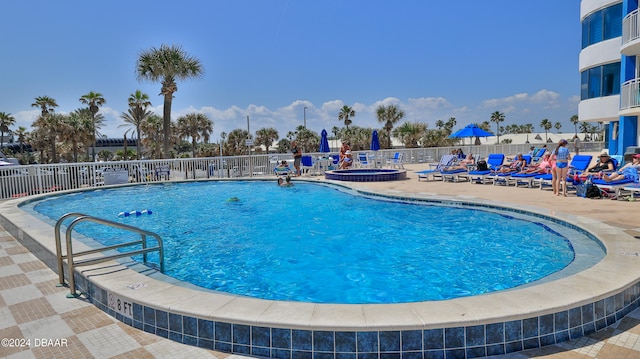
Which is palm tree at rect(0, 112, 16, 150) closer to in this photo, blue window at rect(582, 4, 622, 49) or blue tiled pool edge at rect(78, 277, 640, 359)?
blue tiled pool edge at rect(78, 277, 640, 359)

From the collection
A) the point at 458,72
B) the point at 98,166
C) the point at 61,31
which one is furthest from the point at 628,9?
the point at 61,31

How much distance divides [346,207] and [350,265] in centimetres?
416

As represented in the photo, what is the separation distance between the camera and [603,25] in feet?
57.0

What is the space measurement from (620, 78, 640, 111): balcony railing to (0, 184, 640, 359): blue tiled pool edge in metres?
14.7

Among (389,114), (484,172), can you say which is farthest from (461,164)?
(389,114)

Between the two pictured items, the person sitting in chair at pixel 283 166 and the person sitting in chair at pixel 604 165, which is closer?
the person sitting in chair at pixel 604 165

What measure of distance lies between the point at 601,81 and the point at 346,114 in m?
35.8

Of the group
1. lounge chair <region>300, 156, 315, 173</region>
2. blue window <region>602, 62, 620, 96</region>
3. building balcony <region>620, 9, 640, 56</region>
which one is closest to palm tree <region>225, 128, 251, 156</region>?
lounge chair <region>300, 156, 315, 173</region>

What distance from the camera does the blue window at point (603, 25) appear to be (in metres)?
16.8

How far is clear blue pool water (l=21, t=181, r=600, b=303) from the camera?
460 cm

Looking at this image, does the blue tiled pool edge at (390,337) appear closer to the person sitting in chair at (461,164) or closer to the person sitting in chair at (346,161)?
the person sitting in chair at (461,164)

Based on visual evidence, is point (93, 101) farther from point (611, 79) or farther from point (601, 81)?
point (611, 79)

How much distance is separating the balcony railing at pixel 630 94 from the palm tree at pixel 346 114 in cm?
3819

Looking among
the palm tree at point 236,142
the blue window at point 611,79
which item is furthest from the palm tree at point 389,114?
the blue window at point 611,79
